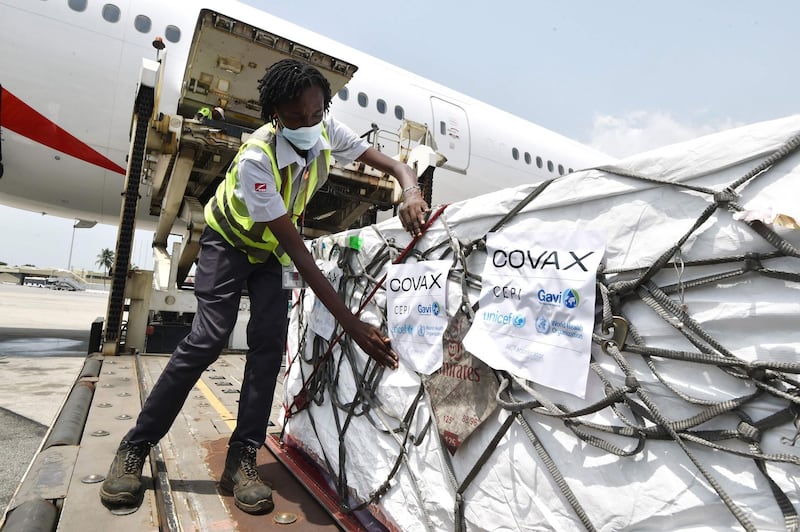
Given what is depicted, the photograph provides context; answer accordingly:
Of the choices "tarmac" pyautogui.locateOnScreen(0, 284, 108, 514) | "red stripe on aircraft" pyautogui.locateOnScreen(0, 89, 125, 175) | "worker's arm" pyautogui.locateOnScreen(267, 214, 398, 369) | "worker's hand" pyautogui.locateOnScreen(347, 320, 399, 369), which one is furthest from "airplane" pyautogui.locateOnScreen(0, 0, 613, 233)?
"worker's hand" pyautogui.locateOnScreen(347, 320, 399, 369)

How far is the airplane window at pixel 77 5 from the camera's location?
485 cm

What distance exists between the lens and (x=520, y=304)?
1.03m

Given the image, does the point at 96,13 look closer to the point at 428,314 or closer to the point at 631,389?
the point at 428,314

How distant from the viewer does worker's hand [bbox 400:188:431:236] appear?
4.39 feet

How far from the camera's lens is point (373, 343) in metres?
1.39

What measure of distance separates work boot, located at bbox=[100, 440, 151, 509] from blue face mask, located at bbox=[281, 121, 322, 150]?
115 centimetres

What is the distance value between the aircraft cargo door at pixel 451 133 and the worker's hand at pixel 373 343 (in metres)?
6.42

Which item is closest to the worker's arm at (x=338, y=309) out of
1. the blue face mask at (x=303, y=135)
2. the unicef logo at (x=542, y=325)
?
the blue face mask at (x=303, y=135)

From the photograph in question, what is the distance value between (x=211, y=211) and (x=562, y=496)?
1480 mm

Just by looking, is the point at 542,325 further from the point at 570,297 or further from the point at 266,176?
the point at 266,176

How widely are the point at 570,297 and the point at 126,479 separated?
1435mm

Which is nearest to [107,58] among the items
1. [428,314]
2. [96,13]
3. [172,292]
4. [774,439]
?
[96,13]

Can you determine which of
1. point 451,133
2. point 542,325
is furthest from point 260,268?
point 451,133

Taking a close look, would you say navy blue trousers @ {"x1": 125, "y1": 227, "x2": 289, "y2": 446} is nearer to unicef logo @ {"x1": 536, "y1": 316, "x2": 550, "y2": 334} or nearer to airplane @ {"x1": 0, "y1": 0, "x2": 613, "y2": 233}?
unicef logo @ {"x1": 536, "y1": 316, "x2": 550, "y2": 334}
